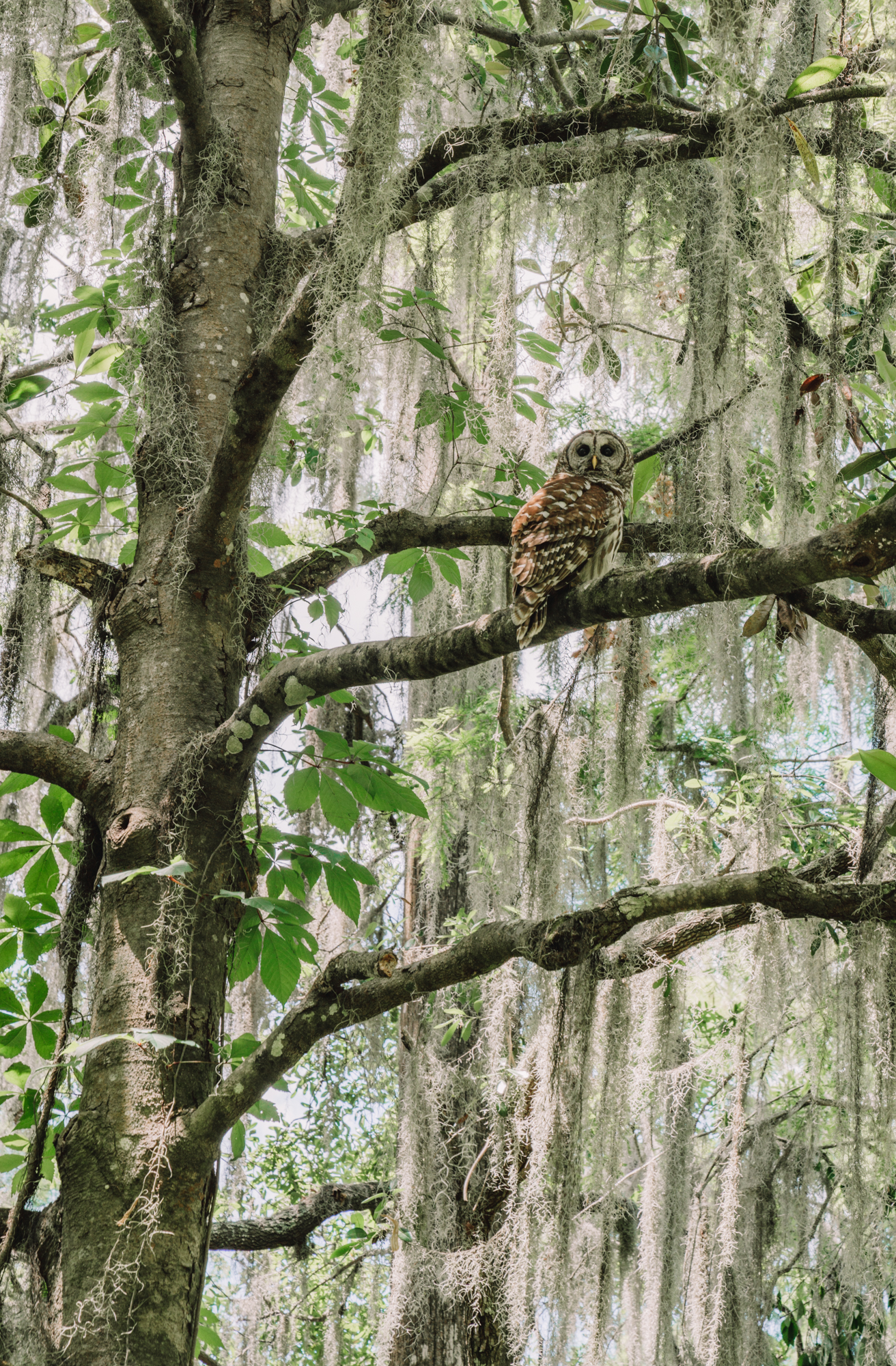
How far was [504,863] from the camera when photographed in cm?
476

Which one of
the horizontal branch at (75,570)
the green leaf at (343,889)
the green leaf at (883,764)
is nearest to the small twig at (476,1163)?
the green leaf at (343,889)

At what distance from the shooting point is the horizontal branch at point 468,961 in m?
2.04

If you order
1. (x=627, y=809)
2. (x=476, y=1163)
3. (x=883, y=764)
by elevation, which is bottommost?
(x=476, y=1163)

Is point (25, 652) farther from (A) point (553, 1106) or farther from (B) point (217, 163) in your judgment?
(A) point (553, 1106)

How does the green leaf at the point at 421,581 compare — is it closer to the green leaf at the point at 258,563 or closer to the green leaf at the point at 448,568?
the green leaf at the point at 448,568

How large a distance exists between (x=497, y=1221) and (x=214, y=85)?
4068 millimetres

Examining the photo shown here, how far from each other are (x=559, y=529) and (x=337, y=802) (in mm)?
861

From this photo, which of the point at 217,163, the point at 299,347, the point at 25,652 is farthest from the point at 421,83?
the point at 25,652

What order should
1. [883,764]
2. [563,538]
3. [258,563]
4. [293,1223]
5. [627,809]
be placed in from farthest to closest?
[293,1223] → [627,809] → [258,563] → [563,538] → [883,764]

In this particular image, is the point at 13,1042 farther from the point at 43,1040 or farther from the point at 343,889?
the point at 343,889

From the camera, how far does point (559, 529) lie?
2842mm

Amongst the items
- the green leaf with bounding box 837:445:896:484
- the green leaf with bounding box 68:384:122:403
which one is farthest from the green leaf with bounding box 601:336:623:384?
the green leaf with bounding box 68:384:122:403

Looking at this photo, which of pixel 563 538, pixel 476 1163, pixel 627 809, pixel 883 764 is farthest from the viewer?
pixel 476 1163

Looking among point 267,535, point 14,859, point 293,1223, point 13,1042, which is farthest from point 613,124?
point 293,1223
